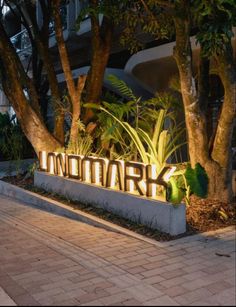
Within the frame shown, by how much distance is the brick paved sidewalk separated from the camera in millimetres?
4258

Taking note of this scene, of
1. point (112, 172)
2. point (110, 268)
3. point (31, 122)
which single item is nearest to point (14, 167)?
point (31, 122)

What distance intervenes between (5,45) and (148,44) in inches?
229

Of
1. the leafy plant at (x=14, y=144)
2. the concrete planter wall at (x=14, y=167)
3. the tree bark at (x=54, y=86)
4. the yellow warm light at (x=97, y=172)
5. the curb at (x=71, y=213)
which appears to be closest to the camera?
the curb at (x=71, y=213)

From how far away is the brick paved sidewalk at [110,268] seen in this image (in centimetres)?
426

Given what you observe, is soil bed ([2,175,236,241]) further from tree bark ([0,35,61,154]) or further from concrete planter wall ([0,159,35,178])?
concrete planter wall ([0,159,35,178])

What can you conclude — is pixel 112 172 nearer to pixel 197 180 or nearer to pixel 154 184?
pixel 154 184

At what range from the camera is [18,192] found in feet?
32.6

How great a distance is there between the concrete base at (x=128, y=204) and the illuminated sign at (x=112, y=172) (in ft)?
0.42

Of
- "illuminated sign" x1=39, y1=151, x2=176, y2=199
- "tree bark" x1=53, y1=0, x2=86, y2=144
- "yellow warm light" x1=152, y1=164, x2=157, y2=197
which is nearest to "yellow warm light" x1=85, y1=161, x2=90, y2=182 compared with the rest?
"illuminated sign" x1=39, y1=151, x2=176, y2=199

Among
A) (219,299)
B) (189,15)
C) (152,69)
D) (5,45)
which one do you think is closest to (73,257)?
(219,299)

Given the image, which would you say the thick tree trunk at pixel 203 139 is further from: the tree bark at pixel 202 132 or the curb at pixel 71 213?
the curb at pixel 71 213

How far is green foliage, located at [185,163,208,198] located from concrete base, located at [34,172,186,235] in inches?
28.1

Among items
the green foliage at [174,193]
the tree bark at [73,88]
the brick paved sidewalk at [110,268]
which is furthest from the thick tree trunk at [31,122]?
the green foliage at [174,193]

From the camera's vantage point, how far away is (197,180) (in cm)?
687
